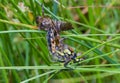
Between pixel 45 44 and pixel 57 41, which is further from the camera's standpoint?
pixel 45 44

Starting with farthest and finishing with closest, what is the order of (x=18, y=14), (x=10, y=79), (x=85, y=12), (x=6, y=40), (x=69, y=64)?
1. (x=85, y=12)
2. (x=10, y=79)
3. (x=6, y=40)
4. (x=18, y=14)
5. (x=69, y=64)

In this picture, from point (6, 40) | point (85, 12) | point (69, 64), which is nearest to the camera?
point (69, 64)

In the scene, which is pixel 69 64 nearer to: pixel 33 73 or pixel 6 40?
pixel 6 40

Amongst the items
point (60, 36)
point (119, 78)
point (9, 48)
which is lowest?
point (119, 78)

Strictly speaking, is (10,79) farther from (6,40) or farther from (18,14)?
(18,14)

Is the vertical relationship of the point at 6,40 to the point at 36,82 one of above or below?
above

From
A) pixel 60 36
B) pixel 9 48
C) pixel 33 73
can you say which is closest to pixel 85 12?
pixel 33 73

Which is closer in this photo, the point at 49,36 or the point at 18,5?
the point at 49,36
